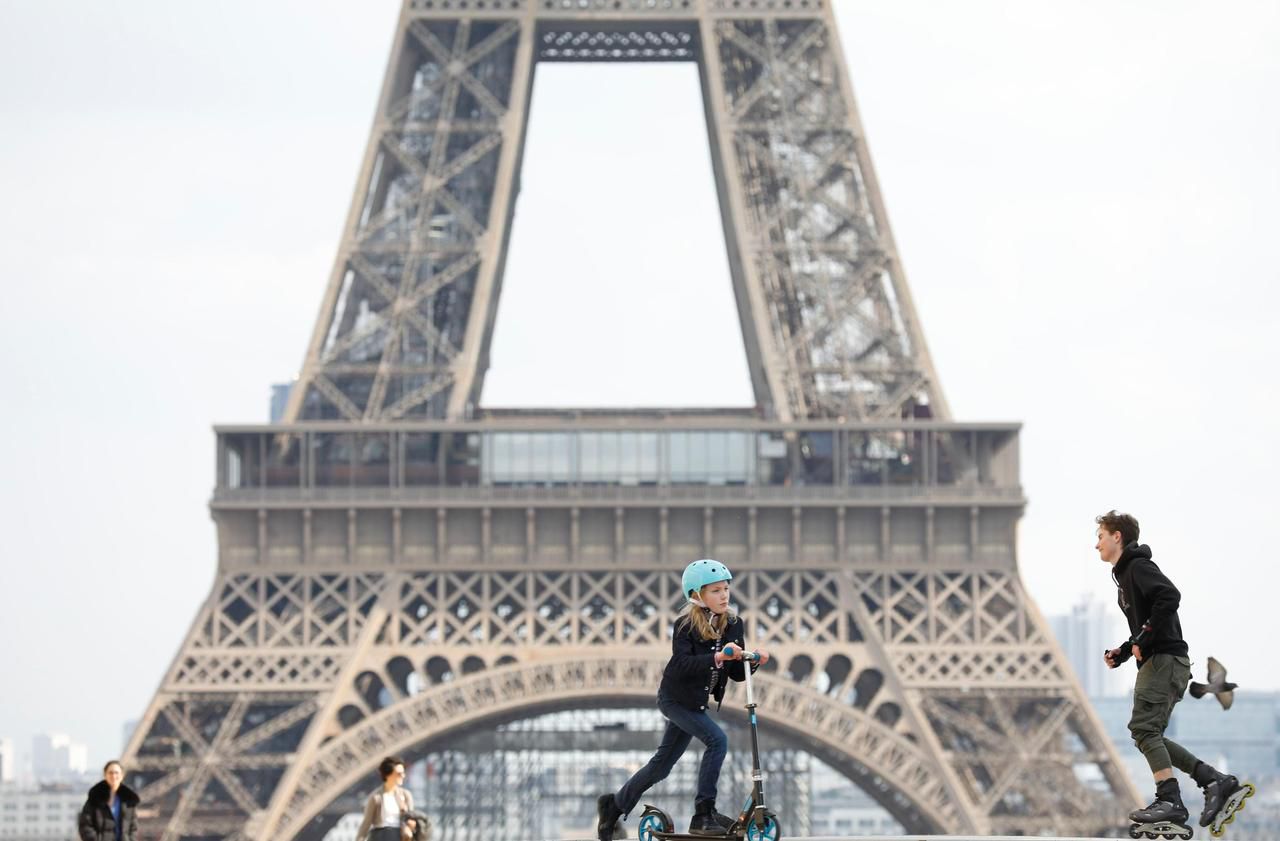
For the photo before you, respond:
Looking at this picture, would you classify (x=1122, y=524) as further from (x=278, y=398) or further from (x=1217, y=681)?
(x=278, y=398)

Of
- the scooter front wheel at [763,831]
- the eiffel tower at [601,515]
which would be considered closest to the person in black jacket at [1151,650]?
the scooter front wheel at [763,831]

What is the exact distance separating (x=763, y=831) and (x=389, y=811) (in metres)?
4.34

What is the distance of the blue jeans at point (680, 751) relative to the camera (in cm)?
1521

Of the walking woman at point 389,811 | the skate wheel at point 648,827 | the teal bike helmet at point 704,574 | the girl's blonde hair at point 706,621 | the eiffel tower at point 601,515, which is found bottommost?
the skate wheel at point 648,827

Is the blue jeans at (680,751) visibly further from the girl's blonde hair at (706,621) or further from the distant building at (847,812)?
the distant building at (847,812)

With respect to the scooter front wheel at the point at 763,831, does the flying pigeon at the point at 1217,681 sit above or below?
above

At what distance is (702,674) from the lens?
15.3m

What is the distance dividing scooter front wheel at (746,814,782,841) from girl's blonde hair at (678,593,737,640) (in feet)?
3.66

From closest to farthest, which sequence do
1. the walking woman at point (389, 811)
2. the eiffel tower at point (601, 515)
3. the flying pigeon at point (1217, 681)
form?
the flying pigeon at point (1217, 681) < the walking woman at point (389, 811) < the eiffel tower at point (601, 515)

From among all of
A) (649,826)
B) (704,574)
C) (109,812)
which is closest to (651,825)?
(649,826)

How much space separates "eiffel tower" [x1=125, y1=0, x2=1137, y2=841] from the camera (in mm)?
51562

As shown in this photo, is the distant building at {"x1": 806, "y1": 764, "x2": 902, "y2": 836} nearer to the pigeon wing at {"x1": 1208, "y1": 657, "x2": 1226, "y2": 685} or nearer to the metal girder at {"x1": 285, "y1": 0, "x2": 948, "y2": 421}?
the metal girder at {"x1": 285, "y1": 0, "x2": 948, "y2": 421}

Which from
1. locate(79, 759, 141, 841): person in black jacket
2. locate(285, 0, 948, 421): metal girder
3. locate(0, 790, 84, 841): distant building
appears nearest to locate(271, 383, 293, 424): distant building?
locate(0, 790, 84, 841): distant building

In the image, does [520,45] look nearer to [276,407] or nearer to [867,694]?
[867,694]
